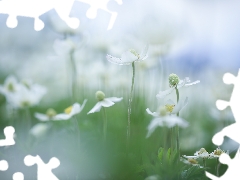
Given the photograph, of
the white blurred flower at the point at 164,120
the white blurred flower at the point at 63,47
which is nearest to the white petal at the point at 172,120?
the white blurred flower at the point at 164,120

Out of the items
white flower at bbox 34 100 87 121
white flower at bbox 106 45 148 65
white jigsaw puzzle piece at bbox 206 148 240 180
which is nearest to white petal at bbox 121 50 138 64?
white flower at bbox 106 45 148 65

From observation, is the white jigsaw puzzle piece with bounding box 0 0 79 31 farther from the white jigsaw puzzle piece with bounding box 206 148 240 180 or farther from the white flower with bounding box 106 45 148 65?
the white jigsaw puzzle piece with bounding box 206 148 240 180

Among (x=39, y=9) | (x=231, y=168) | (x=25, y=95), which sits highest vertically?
(x=39, y=9)

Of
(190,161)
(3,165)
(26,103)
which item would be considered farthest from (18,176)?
(190,161)

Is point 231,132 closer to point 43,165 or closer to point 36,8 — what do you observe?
point 43,165

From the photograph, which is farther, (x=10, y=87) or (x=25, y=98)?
(x=10, y=87)

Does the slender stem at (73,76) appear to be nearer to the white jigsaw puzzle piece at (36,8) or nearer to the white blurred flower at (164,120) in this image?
the white jigsaw puzzle piece at (36,8)

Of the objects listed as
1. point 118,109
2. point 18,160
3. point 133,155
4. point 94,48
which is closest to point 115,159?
point 133,155
